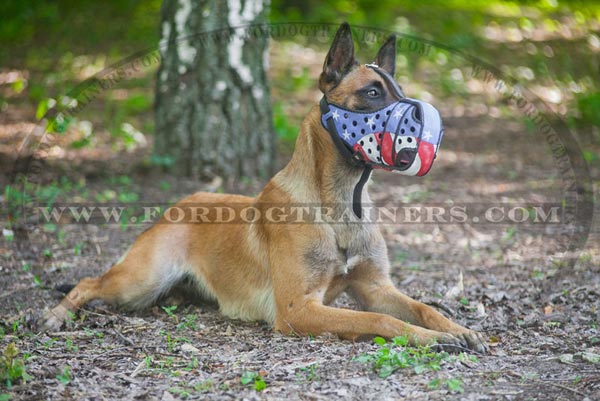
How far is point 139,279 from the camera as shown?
538 cm

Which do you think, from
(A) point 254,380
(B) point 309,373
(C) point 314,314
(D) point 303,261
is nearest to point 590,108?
(D) point 303,261

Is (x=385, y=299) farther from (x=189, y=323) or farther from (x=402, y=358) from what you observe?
(x=189, y=323)

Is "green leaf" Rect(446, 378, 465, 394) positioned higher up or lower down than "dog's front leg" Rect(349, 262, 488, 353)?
lower down

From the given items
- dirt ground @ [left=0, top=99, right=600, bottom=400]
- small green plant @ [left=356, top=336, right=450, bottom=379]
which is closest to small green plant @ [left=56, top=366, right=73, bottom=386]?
dirt ground @ [left=0, top=99, right=600, bottom=400]

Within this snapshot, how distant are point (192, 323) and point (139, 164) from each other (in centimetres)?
417

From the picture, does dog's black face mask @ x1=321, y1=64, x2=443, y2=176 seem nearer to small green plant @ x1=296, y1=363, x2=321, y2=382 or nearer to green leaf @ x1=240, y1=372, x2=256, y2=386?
small green plant @ x1=296, y1=363, x2=321, y2=382

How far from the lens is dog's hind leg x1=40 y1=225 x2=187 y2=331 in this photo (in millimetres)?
5332

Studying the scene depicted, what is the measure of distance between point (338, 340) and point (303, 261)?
568 mm

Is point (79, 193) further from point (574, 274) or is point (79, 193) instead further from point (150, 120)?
point (574, 274)

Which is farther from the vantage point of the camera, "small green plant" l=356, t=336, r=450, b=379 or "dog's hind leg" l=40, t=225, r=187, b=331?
"dog's hind leg" l=40, t=225, r=187, b=331

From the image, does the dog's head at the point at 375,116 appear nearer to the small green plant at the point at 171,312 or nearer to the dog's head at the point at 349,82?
the dog's head at the point at 349,82

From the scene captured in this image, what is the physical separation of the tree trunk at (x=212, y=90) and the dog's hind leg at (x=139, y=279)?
2.65m

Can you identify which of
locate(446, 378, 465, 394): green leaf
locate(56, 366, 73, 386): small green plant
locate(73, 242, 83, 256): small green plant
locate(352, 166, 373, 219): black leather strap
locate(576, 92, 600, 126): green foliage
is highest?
locate(576, 92, 600, 126): green foliage

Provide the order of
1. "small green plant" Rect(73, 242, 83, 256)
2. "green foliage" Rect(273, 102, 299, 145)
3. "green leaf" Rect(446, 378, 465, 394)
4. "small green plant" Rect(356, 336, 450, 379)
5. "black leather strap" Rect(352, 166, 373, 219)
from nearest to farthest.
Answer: "green leaf" Rect(446, 378, 465, 394) → "small green plant" Rect(356, 336, 450, 379) → "black leather strap" Rect(352, 166, 373, 219) → "small green plant" Rect(73, 242, 83, 256) → "green foliage" Rect(273, 102, 299, 145)
